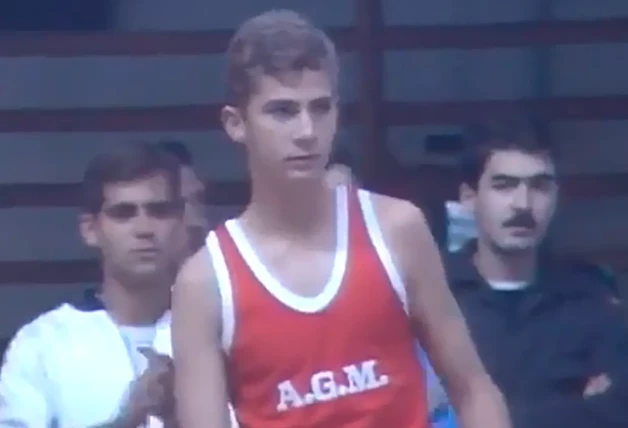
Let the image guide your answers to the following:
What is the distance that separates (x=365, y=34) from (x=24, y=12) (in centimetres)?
108

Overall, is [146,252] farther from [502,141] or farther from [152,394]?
[502,141]

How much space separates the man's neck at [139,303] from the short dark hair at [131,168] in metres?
0.23

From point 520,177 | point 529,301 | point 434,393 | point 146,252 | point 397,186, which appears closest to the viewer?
point 434,393

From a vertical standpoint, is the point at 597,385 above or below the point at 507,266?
below

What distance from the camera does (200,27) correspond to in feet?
19.4

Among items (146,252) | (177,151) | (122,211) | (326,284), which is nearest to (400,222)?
(326,284)

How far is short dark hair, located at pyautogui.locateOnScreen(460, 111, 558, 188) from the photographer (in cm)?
444

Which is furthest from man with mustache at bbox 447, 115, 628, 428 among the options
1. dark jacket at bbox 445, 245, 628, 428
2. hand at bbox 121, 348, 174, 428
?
hand at bbox 121, 348, 174, 428

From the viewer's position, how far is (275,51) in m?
2.93

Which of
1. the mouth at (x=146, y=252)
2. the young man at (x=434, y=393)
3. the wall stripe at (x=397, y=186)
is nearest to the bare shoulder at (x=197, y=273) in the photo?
the young man at (x=434, y=393)

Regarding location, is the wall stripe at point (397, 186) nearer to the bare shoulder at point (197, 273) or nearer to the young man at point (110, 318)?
the young man at point (110, 318)

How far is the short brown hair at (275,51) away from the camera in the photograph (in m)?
2.93

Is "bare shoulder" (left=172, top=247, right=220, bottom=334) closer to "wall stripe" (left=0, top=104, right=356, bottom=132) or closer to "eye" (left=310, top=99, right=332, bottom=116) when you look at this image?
"eye" (left=310, top=99, right=332, bottom=116)

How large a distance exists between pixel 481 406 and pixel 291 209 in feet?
1.42
